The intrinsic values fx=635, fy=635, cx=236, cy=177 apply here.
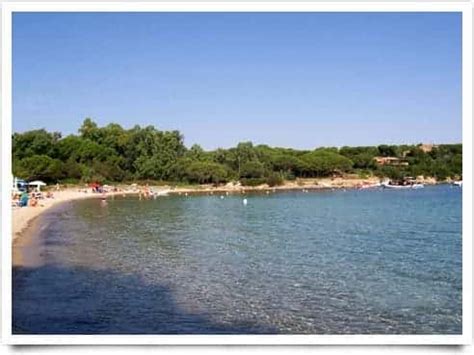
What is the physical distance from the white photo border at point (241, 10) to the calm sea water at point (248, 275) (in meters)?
0.42

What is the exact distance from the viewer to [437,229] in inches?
366

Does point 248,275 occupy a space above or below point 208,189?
below

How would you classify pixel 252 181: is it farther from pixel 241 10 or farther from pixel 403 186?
pixel 241 10

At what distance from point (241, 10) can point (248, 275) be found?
2.97 metres

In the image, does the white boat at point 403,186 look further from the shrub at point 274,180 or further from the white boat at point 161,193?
the white boat at point 161,193

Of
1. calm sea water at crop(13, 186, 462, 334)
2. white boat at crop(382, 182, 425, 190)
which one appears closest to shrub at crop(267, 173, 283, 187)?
calm sea water at crop(13, 186, 462, 334)

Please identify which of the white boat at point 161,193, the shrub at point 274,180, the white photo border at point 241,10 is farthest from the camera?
the white boat at point 161,193

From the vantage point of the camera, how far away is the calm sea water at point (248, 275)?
4.39 m

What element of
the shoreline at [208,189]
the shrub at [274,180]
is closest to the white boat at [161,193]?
the shoreline at [208,189]

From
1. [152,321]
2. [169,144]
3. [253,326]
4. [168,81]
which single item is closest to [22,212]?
[169,144]

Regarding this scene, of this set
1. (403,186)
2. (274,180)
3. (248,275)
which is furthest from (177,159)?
(403,186)

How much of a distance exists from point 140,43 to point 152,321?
2.12 m

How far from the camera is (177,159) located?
286 inches
